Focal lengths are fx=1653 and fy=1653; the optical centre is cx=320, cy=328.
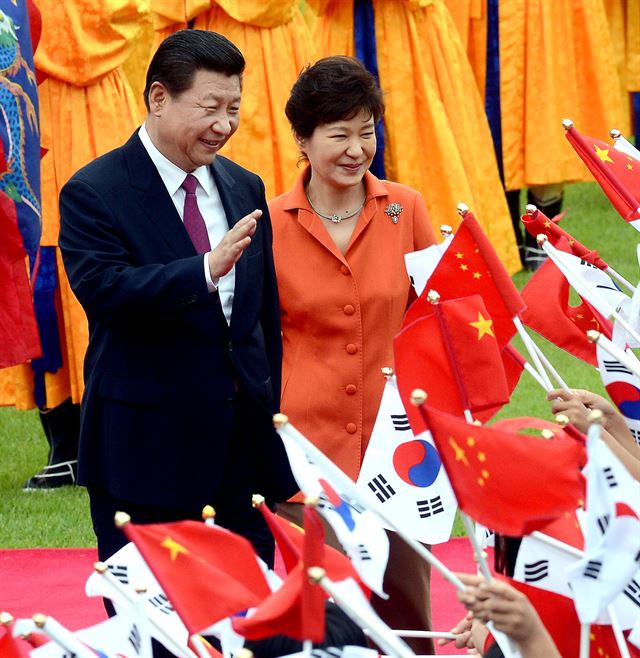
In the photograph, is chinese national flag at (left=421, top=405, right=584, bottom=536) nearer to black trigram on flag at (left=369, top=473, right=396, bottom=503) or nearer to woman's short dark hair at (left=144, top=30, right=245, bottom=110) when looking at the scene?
black trigram on flag at (left=369, top=473, right=396, bottom=503)

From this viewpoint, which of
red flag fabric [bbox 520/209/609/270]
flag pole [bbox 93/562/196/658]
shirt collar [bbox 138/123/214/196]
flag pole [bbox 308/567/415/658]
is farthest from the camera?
red flag fabric [bbox 520/209/609/270]

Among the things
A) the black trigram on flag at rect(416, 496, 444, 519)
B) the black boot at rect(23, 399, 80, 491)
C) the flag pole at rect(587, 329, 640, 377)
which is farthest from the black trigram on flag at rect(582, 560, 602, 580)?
the black boot at rect(23, 399, 80, 491)

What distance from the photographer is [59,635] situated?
5.97ft

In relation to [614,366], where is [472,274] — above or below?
above

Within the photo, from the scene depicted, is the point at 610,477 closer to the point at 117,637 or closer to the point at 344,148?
the point at 117,637

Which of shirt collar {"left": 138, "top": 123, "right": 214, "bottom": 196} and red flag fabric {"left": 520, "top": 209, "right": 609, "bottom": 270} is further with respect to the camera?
red flag fabric {"left": 520, "top": 209, "right": 609, "bottom": 270}

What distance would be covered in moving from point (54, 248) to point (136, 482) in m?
2.22

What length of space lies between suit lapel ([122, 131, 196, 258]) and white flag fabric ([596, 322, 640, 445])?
731mm

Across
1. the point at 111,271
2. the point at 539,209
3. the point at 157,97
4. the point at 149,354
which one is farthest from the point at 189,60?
the point at 539,209

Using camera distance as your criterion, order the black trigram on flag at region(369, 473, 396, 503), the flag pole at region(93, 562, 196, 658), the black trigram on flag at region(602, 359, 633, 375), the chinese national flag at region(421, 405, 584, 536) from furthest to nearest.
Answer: the black trigram on flag at region(602, 359, 633, 375) < the black trigram on flag at region(369, 473, 396, 503) < the flag pole at region(93, 562, 196, 658) < the chinese national flag at region(421, 405, 584, 536)

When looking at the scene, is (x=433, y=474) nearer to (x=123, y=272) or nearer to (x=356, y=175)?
(x=123, y=272)

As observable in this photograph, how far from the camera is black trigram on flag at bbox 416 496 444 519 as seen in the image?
2.53m

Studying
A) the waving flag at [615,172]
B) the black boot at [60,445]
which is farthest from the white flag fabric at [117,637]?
the black boot at [60,445]

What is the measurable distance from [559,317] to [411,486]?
620mm
